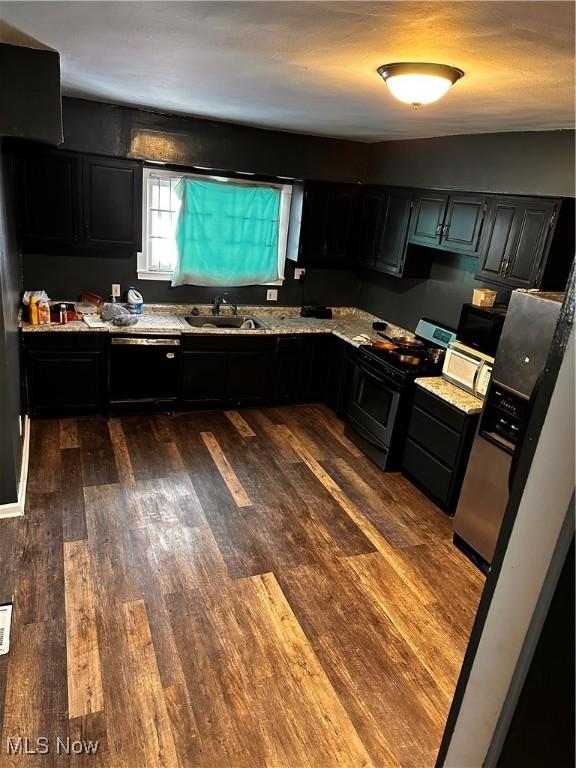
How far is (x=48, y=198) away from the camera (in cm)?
429

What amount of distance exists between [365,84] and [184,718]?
296 cm

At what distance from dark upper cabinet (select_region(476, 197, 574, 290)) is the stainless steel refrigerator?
0.96ft

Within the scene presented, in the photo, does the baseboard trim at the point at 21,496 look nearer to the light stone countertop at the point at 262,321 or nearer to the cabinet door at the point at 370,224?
the light stone countertop at the point at 262,321

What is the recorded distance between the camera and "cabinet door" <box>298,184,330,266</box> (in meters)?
5.16

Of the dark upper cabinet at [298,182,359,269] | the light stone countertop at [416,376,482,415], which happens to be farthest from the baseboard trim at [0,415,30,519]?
the dark upper cabinet at [298,182,359,269]

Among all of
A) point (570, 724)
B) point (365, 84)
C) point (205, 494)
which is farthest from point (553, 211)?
point (570, 724)

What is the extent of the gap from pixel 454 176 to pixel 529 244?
3.70 feet

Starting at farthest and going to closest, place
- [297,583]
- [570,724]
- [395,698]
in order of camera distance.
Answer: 1. [297,583]
2. [395,698]
3. [570,724]

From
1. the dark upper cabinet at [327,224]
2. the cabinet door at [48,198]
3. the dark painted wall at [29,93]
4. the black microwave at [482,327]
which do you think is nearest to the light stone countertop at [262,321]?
the dark upper cabinet at [327,224]

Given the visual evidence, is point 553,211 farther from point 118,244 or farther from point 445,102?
point 118,244

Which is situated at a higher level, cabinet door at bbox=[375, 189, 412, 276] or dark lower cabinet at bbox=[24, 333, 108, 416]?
cabinet door at bbox=[375, 189, 412, 276]

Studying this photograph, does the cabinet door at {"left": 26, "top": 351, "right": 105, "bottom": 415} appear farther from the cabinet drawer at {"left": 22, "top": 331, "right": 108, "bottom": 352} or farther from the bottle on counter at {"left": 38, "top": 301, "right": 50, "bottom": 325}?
the bottle on counter at {"left": 38, "top": 301, "right": 50, "bottom": 325}

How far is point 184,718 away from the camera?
86.7 inches

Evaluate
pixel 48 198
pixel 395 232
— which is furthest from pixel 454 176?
pixel 48 198
